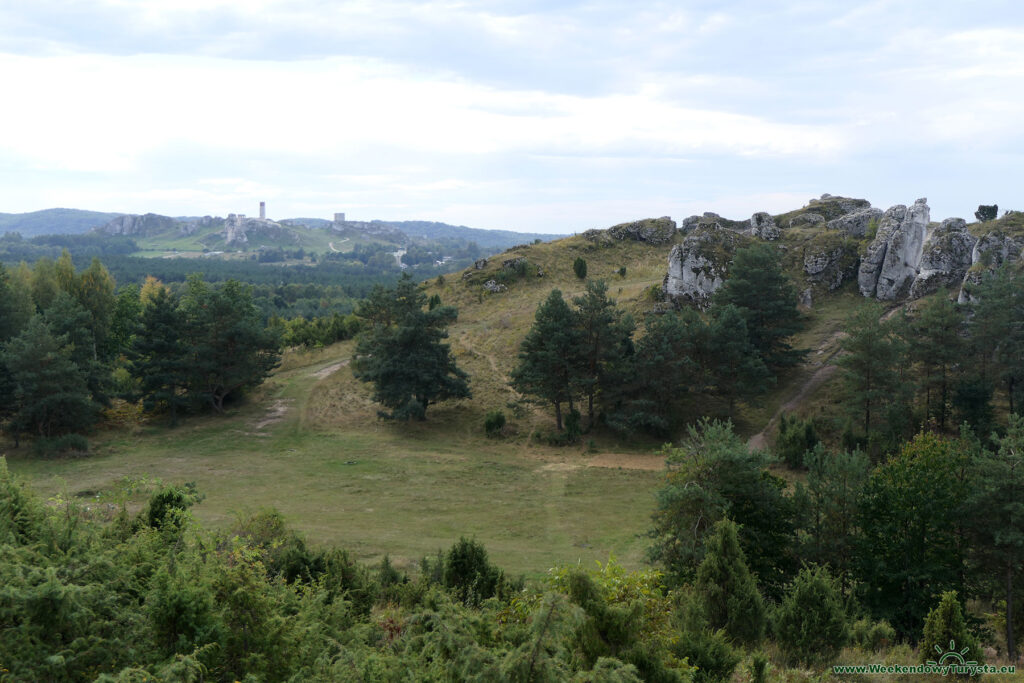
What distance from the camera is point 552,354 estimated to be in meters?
34.3

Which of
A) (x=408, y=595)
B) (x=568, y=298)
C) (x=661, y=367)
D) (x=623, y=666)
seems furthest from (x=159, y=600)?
(x=568, y=298)

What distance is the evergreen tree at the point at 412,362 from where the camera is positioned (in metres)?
37.2

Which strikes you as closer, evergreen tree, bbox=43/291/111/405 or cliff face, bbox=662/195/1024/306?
evergreen tree, bbox=43/291/111/405

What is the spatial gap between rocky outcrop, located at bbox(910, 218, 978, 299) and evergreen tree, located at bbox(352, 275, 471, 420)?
108 ft

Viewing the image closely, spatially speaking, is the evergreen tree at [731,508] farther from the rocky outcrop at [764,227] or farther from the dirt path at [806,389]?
the rocky outcrop at [764,227]

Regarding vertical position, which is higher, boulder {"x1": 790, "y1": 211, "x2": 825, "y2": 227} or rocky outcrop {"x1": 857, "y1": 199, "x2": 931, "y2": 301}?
boulder {"x1": 790, "y1": 211, "x2": 825, "y2": 227}

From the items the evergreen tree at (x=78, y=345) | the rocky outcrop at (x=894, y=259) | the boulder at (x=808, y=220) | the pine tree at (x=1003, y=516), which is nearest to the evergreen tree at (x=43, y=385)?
the evergreen tree at (x=78, y=345)

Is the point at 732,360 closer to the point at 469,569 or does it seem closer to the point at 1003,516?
the point at 1003,516

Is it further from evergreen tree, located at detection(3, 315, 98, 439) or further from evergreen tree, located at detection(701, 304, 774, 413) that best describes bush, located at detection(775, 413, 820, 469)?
evergreen tree, located at detection(3, 315, 98, 439)

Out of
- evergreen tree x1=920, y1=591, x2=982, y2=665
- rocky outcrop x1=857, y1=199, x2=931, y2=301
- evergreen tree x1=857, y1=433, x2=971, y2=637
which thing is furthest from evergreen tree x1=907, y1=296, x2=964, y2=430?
evergreen tree x1=920, y1=591, x2=982, y2=665

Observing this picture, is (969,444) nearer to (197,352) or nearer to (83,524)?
(83,524)

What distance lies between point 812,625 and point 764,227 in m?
53.5

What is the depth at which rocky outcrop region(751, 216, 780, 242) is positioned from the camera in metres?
58.8

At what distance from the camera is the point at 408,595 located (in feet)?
48.7
